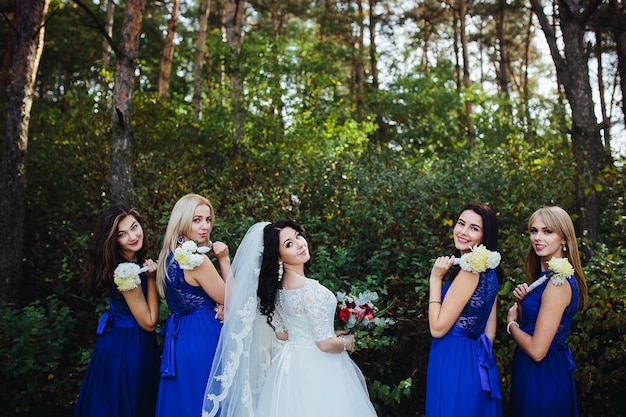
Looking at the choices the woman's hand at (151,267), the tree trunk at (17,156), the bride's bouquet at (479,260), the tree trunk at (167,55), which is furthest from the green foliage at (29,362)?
the tree trunk at (167,55)

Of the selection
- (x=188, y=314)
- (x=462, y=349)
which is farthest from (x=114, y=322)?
(x=462, y=349)

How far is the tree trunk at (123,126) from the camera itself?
6.81 metres

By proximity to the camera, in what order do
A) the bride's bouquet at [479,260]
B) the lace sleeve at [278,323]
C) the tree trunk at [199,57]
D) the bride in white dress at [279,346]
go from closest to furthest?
the bride's bouquet at [479,260]
the bride in white dress at [279,346]
the lace sleeve at [278,323]
the tree trunk at [199,57]

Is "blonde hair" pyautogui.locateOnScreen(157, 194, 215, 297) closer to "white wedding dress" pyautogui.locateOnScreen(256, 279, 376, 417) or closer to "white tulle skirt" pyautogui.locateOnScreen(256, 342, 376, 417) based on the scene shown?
"white wedding dress" pyautogui.locateOnScreen(256, 279, 376, 417)

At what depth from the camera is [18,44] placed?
23.6ft

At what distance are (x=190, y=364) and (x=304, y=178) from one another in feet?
14.3

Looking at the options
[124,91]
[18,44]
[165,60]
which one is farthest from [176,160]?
Answer: [165,60]

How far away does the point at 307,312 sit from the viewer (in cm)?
353

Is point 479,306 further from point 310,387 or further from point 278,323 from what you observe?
point 278,323

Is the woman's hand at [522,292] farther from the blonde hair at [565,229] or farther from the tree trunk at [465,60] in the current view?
the tree trunk at [465,60]

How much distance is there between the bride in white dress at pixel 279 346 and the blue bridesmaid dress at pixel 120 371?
30.0 inches

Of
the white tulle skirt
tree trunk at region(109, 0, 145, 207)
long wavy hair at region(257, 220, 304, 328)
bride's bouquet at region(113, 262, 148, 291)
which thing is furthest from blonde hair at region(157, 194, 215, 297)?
tree trunk at region(109, 0, 145, 207)

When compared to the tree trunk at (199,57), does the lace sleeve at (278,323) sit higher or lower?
lower

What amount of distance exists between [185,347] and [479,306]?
195 cm
